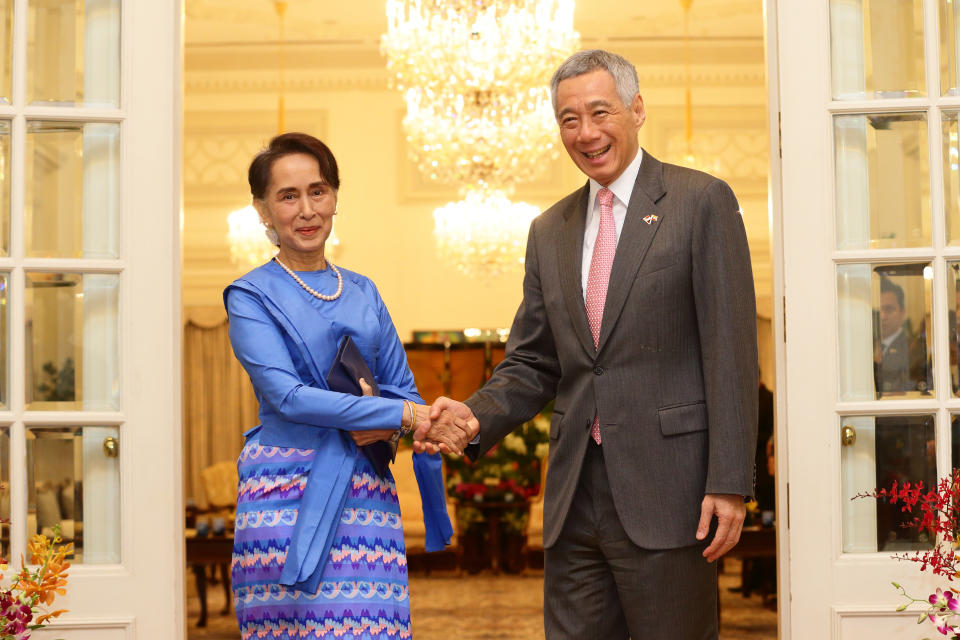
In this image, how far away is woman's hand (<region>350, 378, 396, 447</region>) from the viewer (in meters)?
2.50

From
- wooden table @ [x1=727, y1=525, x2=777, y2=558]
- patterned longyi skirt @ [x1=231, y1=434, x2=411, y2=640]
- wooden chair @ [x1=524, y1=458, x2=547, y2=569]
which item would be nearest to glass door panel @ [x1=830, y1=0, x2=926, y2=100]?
patterned longyi skirt @ [x1=231, y1=434, x2=411, y2=640]

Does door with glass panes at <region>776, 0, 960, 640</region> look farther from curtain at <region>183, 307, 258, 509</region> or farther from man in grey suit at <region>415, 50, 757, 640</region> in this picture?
curtain at <region>183, 307, 258, 509</region>

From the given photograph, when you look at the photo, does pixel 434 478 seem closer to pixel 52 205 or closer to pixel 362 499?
pixel 362 499

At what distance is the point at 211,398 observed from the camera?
11.3 meters

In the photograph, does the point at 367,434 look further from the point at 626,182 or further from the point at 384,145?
the point at 384,145

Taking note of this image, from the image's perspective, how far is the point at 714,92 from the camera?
33.8 ft

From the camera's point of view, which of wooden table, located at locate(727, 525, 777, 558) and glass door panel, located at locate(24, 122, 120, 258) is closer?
glass door panel, located at locate(24, 122, 120, 258)

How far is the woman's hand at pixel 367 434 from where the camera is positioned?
98.6 inches

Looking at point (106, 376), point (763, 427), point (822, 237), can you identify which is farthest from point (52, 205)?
point (763, 427)

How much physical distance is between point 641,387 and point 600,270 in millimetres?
303

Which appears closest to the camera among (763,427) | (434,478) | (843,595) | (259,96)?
(434,478)

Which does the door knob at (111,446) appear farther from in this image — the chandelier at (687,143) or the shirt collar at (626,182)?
the chandelier at (687,143)

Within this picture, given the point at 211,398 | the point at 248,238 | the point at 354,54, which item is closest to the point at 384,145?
the point at 354,54

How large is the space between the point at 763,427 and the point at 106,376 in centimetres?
554
